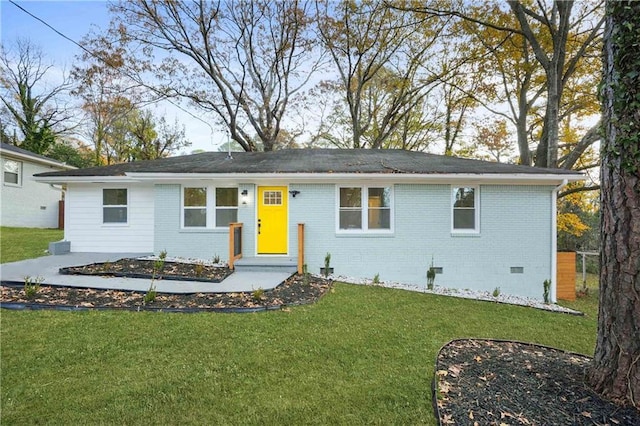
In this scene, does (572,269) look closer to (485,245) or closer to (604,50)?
(485,245)

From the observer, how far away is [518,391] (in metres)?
2.56

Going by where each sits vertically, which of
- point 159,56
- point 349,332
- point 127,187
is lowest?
point 349,332

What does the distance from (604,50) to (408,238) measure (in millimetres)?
6129

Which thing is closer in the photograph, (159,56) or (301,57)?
(159,56)

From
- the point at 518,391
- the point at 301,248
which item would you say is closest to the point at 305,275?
the point at 301,248

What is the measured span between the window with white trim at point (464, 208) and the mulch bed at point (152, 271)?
6.14 metres

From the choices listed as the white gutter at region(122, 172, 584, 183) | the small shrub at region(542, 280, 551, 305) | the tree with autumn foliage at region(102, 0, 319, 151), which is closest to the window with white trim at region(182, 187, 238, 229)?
the white gutter at region(122, 172, 584, 183)

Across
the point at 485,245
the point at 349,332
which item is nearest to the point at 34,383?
the point at 349,332

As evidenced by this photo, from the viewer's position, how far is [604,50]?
8.77 feet

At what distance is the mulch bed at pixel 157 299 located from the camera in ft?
16.0

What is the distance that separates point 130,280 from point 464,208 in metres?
8.30

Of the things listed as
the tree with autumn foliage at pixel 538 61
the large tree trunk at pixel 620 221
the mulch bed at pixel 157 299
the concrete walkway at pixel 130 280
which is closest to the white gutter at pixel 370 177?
the concrete walkway at pixel 130 280

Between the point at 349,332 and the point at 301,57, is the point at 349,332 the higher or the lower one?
the lower one

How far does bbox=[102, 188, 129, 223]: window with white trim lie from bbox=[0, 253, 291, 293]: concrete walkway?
7.39 ft
